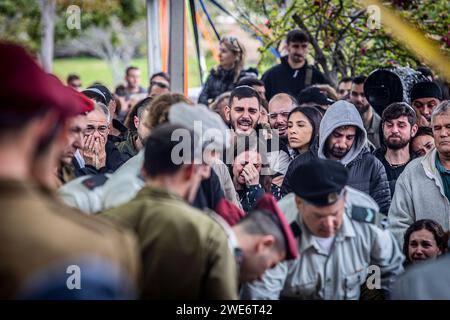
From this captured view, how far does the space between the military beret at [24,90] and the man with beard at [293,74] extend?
6866mm

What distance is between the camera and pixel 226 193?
579 cm

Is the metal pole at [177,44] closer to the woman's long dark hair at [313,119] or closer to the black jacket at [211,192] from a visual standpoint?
the woman's long dark hair at [313,119]

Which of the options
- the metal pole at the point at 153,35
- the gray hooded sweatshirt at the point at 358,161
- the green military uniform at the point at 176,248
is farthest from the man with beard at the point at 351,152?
the metal pole at the point at 153,35

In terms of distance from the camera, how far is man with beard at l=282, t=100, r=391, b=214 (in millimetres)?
6578

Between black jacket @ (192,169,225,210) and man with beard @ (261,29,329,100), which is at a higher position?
man with beard @ (261,29,329,100)

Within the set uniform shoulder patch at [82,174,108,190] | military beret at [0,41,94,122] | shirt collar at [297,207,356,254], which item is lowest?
shirt collar at [297,207,356,254]

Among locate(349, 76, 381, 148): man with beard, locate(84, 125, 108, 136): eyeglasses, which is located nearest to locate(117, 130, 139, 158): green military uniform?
locate(84, 125, 108, 136): eyeglasses

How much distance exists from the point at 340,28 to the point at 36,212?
26.1 ft

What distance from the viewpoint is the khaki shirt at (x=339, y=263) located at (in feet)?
15.3

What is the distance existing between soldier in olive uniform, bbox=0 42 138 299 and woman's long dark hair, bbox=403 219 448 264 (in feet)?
11.2

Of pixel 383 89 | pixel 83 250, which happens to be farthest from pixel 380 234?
pixel 383 89

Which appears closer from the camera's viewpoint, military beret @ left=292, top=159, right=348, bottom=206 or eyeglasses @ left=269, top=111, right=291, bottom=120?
military beret @ left=292, top=159, right=348, bottom=206

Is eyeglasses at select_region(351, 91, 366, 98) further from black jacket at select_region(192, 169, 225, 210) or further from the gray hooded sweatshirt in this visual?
black jacket at select_region(192, 169, 225, 210)
